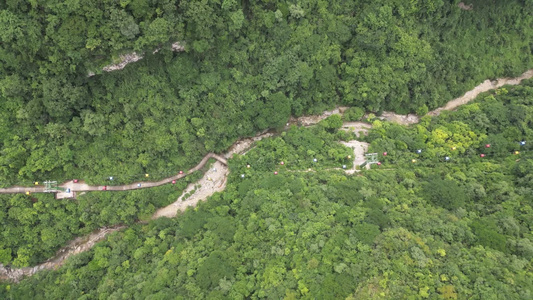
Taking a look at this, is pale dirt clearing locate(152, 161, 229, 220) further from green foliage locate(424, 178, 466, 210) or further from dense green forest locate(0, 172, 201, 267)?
green foliage locate(424, 178, 466, 210)

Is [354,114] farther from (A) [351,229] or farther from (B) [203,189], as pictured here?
(B) [203,189]

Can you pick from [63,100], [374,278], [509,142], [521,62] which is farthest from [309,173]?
[521,62]

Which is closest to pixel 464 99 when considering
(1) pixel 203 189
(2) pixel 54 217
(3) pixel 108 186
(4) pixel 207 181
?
(4) pixel 207 181

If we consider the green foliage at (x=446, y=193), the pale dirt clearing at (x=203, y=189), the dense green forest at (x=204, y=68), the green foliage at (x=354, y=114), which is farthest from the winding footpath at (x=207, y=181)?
the green foliage at (x=446, y=193)

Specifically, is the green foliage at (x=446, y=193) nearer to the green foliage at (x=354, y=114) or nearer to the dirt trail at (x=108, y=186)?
the green foliage at (x=354, y=114)

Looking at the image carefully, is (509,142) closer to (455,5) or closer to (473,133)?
(473,133)

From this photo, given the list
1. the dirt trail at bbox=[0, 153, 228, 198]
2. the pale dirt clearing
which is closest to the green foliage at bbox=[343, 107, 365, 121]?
the dirt trail at bbox=[0, 153, 228, 198]

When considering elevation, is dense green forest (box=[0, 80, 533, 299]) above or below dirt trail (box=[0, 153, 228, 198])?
below
